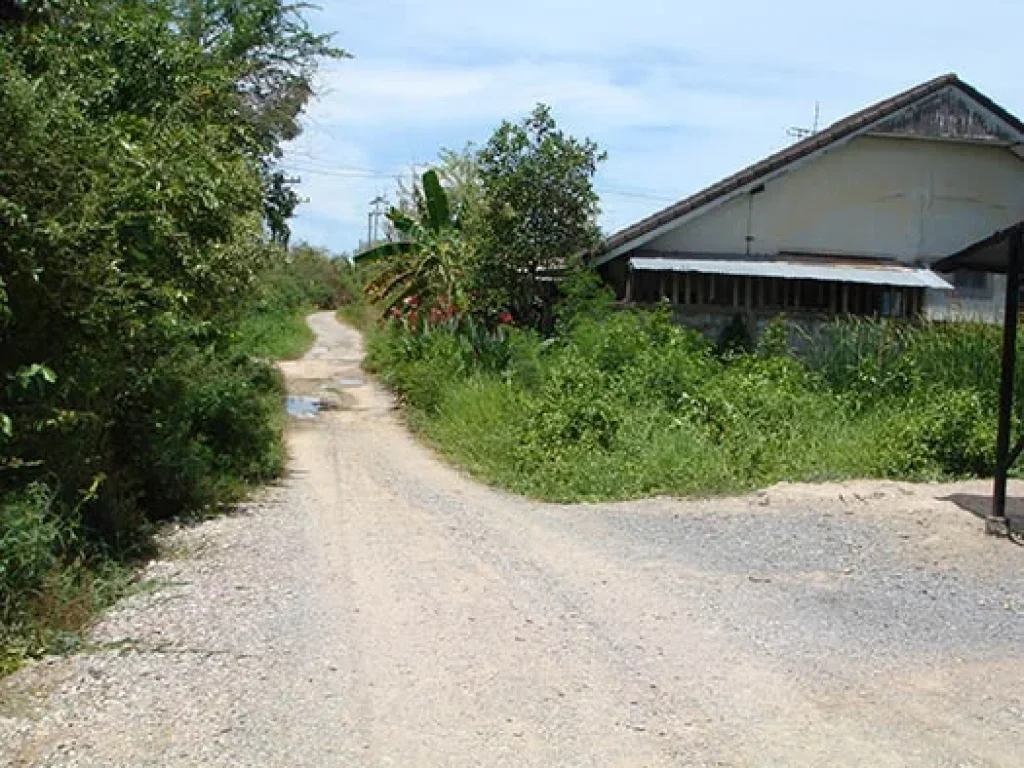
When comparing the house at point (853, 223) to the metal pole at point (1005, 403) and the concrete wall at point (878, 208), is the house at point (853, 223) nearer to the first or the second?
the concrete wall at point (878, 208)

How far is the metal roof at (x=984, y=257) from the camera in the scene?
1006 centimetres

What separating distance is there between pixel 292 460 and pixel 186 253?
22.0ft

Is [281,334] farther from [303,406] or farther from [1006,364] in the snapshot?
[1006,364]

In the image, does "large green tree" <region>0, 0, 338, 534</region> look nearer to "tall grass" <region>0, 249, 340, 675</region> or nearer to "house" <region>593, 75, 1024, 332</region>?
"tall grass" <region>0, 249, 340, 675</region>

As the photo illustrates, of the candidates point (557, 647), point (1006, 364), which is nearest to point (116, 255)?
point (557, 647)

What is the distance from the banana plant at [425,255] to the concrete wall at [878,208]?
5.09 m

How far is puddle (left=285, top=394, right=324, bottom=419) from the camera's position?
2184 cm

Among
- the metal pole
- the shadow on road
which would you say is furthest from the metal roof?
the shadow on road

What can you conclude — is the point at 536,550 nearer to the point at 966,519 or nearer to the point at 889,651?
the point at 889,651

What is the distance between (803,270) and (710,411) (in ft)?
16.6

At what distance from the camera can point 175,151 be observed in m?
9.55

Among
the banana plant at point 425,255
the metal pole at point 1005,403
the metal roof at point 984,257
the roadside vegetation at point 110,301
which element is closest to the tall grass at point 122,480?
the roadside vegetation at point 110,301

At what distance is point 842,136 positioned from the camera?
61.1 feet

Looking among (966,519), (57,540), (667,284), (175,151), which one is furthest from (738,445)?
(57,540)
